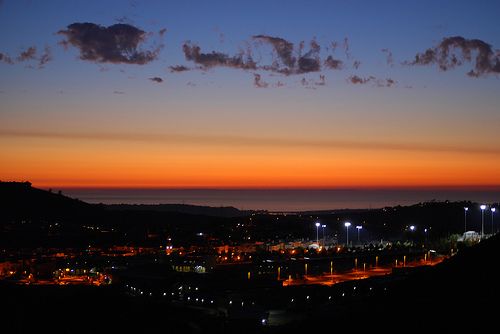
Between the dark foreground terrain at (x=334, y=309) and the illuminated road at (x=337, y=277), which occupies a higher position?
the dark foreground terrain at (x=334, y=309)

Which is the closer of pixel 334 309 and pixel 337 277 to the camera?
pixel 334 309

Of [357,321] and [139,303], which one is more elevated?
[357,321]

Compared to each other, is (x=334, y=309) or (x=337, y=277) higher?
(x=334, y=309)

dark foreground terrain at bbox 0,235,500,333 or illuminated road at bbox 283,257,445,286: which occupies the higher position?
dark foreground terrain at bbox 0,235,500,333

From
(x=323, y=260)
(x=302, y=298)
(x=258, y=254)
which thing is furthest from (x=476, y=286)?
(x=258, y=254)

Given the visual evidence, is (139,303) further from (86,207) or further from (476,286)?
(86,207)

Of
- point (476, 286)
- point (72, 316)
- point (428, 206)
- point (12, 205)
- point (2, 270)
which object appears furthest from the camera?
point (428, 206)

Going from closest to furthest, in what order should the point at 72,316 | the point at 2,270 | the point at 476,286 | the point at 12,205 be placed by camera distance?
the point at 476,286 → the point at 72,316 → the point at 2,270 → the point at 12,205

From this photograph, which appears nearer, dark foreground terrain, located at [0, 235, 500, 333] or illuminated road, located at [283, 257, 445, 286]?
dark foreground terrain, located at [0, 235, 500, 333]

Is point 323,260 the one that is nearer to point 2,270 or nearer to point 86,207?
point 2,270

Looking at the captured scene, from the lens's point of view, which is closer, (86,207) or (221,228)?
(221,228)

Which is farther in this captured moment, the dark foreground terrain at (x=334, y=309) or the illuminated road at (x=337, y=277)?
the illuminated road at (x=337, y=277)
